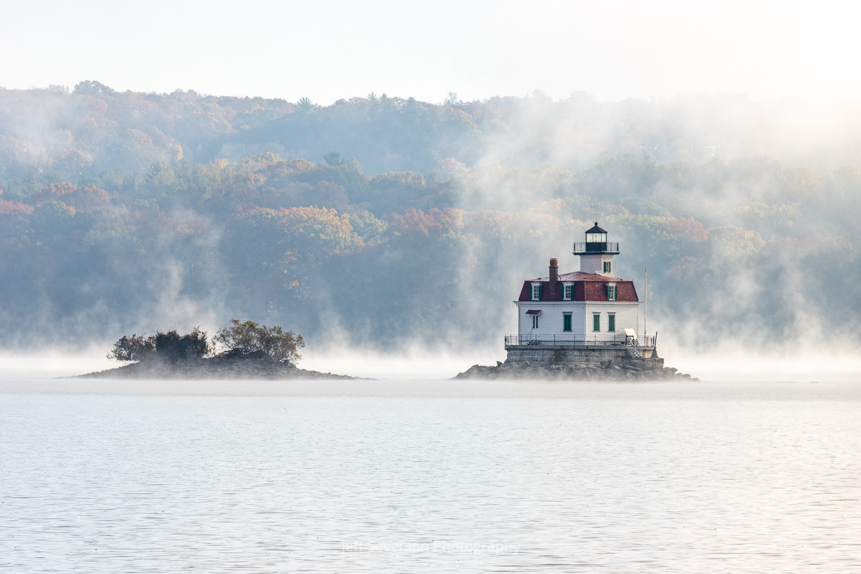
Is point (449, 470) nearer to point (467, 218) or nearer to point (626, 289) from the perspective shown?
point (626, 289)

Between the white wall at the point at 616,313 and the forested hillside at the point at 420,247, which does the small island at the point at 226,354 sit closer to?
the white wall at the point at 616,313

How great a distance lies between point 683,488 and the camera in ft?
96.6

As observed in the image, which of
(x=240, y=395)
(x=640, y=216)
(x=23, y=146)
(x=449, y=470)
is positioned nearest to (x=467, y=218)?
(x=640, y=216)

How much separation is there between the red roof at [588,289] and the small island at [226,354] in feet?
52.0

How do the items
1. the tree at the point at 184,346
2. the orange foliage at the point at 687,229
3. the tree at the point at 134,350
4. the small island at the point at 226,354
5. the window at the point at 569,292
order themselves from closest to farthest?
the window at the point at 569,292 < the small island at the point at 226,354 < the tree at the point at 184,346 < the tree at the point at 134,350 < the orange foliage at the point at 687,229

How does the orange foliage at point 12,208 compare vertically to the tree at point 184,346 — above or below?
above

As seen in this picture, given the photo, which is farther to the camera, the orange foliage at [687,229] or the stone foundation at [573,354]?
the orange foliage at [687,229]

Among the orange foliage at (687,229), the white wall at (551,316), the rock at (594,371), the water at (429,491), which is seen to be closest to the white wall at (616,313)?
the white wall at (551,316)

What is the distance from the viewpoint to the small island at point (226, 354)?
81688 millimetres

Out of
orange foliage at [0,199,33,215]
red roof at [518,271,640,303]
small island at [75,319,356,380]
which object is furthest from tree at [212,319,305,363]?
orange foliage at [0,199,33,215]

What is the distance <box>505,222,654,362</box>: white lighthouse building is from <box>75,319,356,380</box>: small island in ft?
49.0

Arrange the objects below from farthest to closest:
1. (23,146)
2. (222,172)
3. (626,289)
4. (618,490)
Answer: (23,146) < (222,172) < (626,289) < (618,490)

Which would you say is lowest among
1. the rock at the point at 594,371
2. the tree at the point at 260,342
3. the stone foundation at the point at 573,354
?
the rock at the point at 594,371

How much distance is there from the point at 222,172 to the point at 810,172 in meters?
71.5
